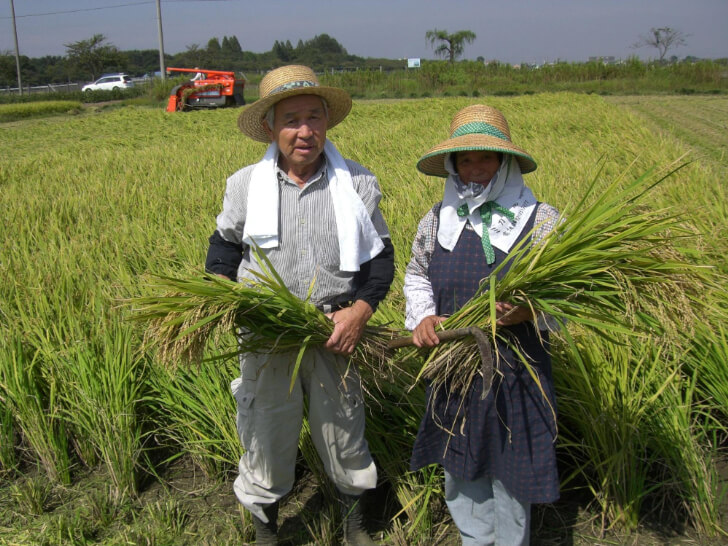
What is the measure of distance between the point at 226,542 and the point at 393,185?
3607 mm

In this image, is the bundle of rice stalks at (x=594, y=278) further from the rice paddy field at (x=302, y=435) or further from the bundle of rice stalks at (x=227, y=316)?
the bundle of rice stalks at (x=227, y=316)

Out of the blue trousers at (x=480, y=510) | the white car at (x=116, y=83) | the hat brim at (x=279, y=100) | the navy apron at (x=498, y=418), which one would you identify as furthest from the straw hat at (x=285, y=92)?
the white car at (x=116, y=83)

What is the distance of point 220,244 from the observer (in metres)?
1.83

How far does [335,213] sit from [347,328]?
32 cm

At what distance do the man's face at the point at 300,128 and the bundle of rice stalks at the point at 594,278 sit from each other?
58 centimetres

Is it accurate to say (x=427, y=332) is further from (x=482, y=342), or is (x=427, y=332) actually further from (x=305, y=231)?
(x=305, y=231)

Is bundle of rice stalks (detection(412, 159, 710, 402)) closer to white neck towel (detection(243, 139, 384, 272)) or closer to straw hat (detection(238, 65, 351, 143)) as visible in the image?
white neck towel (detection(243, 139, 384, 272))

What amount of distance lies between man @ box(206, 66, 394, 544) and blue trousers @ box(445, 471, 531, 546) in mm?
291

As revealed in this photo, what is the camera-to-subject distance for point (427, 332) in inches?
63.8

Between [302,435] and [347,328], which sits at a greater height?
[347,328]

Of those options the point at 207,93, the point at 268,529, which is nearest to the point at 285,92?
the point at 268,529

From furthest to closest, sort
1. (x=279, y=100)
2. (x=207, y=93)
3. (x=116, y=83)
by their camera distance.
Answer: (x=116, y=83)
(x=207, y=93)
(x=279, y=100)

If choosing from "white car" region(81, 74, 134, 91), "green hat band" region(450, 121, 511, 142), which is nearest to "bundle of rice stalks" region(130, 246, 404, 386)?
"green hat band" region(450, 121, 511, 142)

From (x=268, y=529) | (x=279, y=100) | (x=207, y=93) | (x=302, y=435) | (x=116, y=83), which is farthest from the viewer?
(x=116, y=83)
